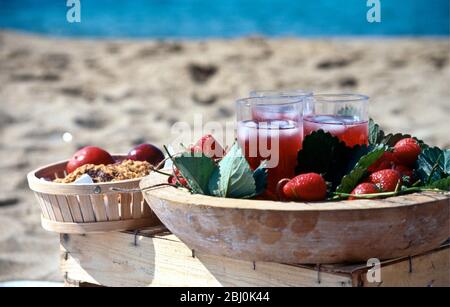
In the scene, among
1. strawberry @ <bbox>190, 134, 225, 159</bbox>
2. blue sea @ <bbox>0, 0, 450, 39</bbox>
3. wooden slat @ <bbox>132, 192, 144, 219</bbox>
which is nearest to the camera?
strawberry @ <bbox>190, 134, 225, 159</bbox>

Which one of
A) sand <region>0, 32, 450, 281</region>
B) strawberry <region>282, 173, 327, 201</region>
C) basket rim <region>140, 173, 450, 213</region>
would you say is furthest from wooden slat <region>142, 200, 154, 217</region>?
sand <region>0, 32, 450, 281</region>

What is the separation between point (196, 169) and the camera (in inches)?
69.2

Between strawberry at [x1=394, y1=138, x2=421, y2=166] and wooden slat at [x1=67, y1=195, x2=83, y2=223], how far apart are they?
2.95 feet

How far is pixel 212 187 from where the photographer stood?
1756 mm

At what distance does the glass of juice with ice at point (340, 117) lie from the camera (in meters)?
1.90

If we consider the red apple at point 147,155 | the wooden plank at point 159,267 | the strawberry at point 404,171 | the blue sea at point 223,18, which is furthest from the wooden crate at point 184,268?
the blue sea at point 223,18

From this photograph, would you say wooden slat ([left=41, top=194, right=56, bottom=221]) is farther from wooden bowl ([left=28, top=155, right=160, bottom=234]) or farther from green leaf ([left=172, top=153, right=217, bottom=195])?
green leaf ([left=172, top=153, right=217, bottom=195])

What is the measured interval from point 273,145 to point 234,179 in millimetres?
173

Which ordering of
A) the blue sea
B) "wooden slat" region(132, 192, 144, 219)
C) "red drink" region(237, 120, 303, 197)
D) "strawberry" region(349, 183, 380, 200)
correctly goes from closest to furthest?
"strawberry" region(349, 183, 380, 200) < "red drink" region(237, 120, 303, 197) < "wooden slat" region(132, 192, 144, 219) < the blue sea

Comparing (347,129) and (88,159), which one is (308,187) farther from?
(88,159)

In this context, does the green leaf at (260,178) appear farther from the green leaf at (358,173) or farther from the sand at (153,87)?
the sand at (153,87)

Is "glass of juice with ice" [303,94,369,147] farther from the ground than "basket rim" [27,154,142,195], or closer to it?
farther from the ground

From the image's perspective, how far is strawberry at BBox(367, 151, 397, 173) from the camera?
186 centimetres

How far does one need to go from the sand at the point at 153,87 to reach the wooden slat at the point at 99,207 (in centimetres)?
122
